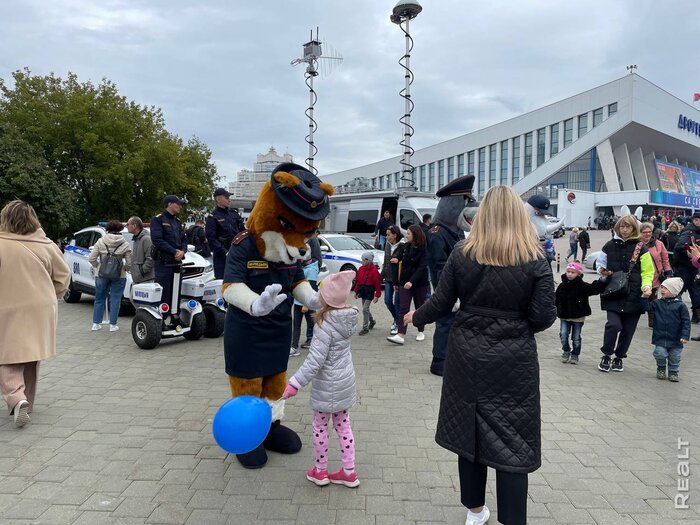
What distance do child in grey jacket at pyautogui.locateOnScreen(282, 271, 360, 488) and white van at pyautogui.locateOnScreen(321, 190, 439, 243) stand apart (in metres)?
11.9

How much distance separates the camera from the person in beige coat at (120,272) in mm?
7684

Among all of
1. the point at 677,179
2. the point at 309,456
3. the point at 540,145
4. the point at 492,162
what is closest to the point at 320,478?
the point at 309,456

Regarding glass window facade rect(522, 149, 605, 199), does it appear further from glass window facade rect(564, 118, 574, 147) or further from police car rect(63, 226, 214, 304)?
police car rect(63, 226, 214, 304)

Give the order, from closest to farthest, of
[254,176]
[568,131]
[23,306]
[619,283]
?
[23,306], [619,283], [568,131], [254,176]

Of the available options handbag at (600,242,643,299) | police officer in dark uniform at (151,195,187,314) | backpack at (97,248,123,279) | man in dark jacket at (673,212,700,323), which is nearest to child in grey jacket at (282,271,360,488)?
handbag at (600,242,643,299)

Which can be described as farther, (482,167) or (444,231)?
(482,167)

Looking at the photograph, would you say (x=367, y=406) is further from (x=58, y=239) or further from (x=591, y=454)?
(x=58, y=239)

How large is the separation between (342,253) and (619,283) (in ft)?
26.5

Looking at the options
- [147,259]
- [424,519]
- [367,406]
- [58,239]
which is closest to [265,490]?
[424,519]

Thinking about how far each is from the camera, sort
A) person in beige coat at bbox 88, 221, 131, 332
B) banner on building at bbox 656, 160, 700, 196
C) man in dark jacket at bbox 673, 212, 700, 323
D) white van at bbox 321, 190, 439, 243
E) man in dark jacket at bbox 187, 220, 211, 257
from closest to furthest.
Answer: person in beige coat at bbox 88, 221, 131, 332 < man in dark jacket at bbox 673, 212, 700, 323 < man in dark jacket at bbox 187, 220, 211, 257 < white van at bbox 321, 190, 439, 243 < banner on building at bbox 656, 160, 700, 196

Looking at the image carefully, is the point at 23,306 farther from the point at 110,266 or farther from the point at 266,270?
the point at 110,266

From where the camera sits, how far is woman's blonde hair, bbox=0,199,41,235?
14.0 ft

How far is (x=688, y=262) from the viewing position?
→ 28.7 ft

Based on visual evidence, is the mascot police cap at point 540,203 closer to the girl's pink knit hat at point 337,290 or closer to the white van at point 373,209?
the girl's pink knit hat at point 337,290
